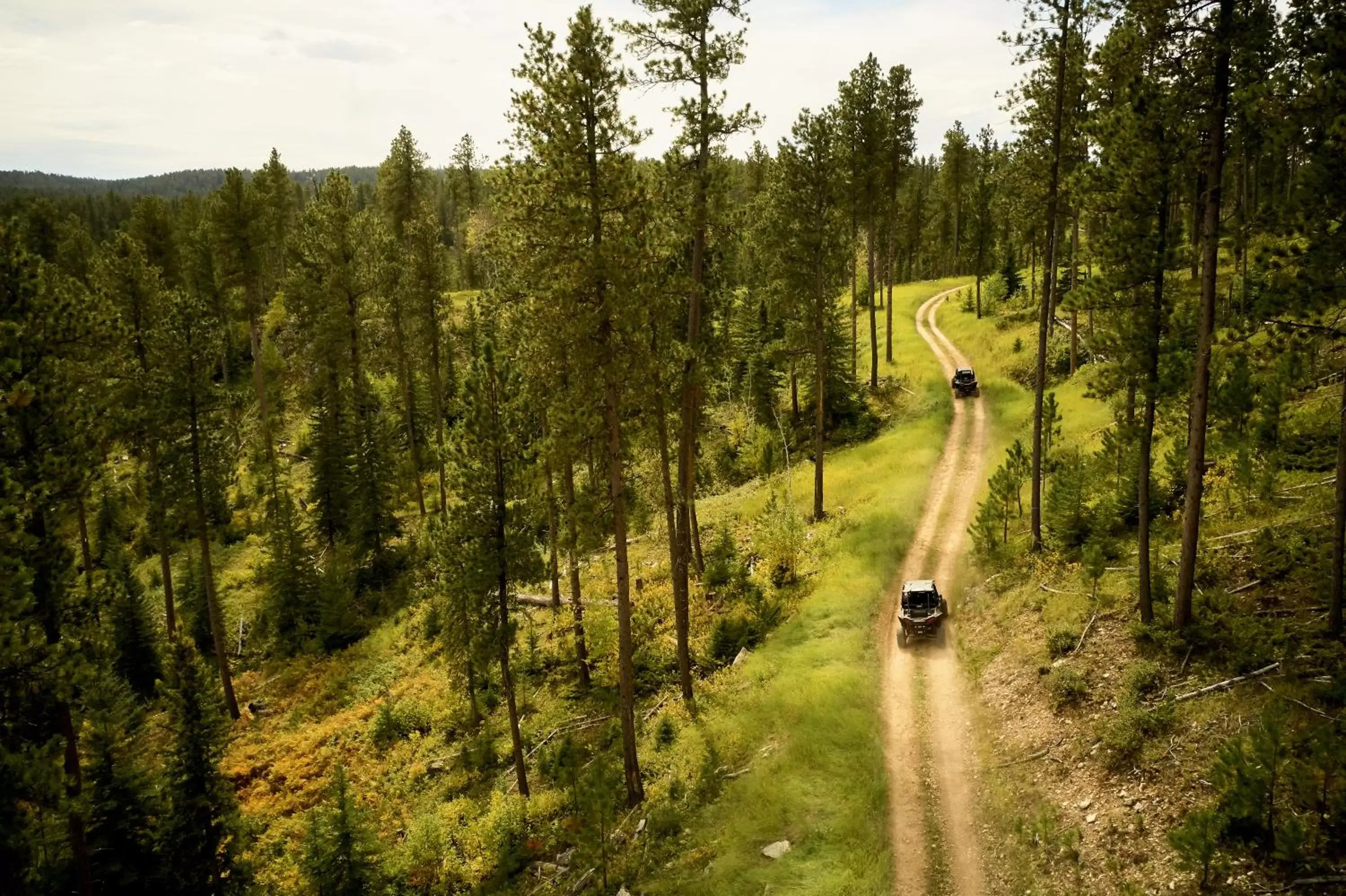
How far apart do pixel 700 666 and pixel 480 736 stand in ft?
26.1

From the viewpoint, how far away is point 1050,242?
70.3 ft

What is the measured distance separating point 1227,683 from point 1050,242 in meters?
12.9

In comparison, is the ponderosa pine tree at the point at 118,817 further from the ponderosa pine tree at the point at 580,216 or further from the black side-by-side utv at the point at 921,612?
the black side-by-side utv at the point at 921,612

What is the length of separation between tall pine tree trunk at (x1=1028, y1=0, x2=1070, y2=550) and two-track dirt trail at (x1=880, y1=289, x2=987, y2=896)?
3.49 m

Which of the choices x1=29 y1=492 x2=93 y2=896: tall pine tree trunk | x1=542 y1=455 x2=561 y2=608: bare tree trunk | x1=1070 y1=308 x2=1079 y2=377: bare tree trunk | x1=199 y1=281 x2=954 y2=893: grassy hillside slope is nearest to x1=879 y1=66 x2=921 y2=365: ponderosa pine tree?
x1=1070 y1=308 x2=1079 y2=377: bare tree trunk

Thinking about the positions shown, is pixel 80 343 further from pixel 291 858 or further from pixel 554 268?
pixel 291 858

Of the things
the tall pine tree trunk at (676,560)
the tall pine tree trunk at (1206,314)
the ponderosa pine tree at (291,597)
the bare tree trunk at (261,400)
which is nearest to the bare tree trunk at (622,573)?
the tall pine tree trunk at (676,560)

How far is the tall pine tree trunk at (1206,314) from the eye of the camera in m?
13.6

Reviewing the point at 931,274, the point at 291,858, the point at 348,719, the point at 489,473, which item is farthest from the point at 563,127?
the point at 931,274

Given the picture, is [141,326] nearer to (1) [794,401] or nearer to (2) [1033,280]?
(1) [794,401]

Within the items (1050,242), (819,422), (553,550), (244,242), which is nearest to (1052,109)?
(1050,242)

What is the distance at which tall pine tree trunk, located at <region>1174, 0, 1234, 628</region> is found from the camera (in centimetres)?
1360

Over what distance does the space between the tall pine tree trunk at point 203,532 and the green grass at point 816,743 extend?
805 inches

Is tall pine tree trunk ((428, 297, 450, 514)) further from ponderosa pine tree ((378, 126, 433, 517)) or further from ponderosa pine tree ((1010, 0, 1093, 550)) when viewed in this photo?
ponderosa pine tree ((1010, 0, 1093, 550))
